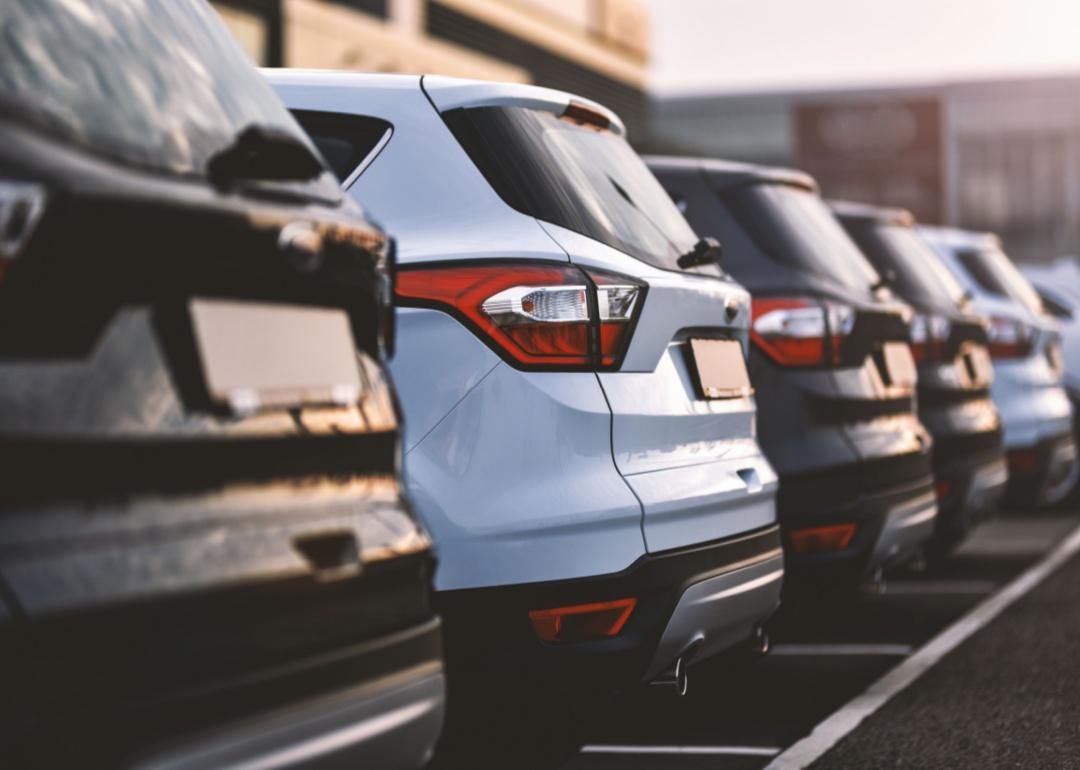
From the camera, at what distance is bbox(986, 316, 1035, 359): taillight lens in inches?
426

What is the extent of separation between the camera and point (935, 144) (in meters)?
83.2

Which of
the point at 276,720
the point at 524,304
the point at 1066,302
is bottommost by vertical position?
the point at 1066,302

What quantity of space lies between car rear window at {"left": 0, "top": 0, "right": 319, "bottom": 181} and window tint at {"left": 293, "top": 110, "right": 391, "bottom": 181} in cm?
152

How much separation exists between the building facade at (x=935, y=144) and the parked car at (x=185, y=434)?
7397cm

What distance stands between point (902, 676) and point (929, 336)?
2.11m

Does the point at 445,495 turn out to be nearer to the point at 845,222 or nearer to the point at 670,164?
the point at 670,164

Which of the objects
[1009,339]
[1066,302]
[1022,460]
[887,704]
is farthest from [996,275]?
[887,704]

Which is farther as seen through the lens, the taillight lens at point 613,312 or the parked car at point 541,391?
the taillight lens at point 613,312

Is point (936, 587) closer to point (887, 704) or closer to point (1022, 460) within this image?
point (1022, 460)

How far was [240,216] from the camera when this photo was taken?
2.82 m

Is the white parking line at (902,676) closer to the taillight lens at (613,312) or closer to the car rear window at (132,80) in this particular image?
the taillight lens at (613,312)

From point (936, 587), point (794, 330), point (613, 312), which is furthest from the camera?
point (936, 587)

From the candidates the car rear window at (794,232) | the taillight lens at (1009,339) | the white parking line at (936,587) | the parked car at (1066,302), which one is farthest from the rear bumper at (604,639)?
the parked car at (1066,302)

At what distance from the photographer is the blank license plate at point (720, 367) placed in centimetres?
497
